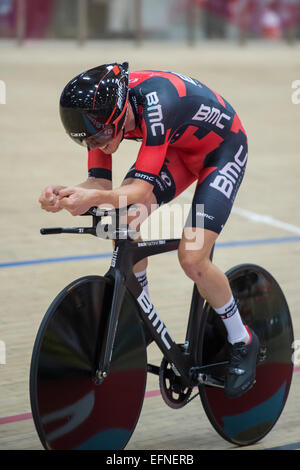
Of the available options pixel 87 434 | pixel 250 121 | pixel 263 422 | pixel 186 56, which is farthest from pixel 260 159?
pixel 186 56

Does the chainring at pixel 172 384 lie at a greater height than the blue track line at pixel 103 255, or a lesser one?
greater

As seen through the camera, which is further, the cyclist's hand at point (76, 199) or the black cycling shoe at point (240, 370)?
the black cycling shoe at point (240, 370)

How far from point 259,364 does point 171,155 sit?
0.83 metres

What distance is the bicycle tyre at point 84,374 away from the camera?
259 centimetres

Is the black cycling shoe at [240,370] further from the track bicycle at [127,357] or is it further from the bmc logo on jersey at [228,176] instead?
the bmc logo on jersey at [228,176]

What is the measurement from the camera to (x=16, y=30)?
17281 mm

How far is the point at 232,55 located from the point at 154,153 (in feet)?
49.8

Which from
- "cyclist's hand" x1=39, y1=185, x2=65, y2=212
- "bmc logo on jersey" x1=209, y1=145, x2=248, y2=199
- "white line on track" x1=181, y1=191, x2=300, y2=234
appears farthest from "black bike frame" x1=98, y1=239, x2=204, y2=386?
"white line on track" x1=181, y1=191, x2=300, y2=234

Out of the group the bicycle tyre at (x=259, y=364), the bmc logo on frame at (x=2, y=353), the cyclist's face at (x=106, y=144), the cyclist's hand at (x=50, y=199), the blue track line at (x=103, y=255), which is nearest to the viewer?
the cyclist's hand at (x=50, y=199)

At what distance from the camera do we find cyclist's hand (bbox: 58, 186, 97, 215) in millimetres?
2486

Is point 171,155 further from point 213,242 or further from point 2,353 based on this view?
point 2,353

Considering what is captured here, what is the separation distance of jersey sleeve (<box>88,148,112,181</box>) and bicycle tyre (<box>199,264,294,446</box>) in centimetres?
58

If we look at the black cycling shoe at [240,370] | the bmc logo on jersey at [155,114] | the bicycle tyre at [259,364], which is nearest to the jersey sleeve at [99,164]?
the bmc logo on jersey at [155,114]

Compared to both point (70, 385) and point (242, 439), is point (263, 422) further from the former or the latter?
point (70, 385)
